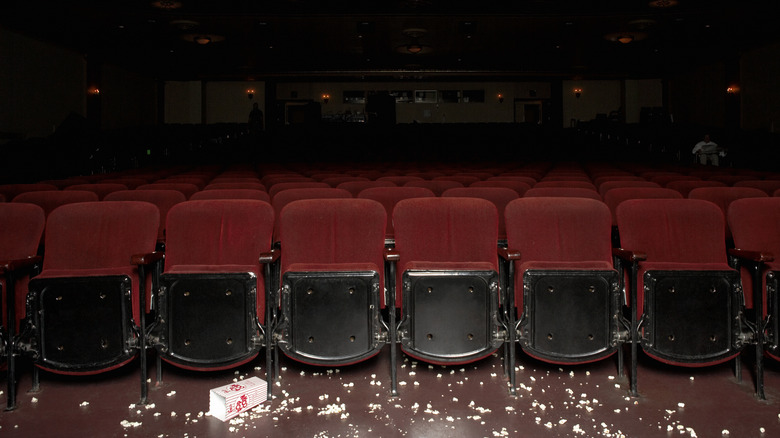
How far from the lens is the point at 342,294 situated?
2527mm

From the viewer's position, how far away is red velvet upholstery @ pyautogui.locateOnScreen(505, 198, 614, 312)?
2.82 meters

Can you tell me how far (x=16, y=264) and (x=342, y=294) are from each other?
4.67 ft

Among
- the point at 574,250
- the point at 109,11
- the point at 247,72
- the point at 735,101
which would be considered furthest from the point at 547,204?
the point at 247,72

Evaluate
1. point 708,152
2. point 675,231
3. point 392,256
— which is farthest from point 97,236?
point 708,152

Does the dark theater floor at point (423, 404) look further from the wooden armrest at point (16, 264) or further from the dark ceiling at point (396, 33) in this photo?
the dark ceiling at point (396, 33)

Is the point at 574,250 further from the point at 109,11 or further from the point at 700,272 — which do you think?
the point at 109,11

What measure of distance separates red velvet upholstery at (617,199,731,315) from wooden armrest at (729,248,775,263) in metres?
0.18

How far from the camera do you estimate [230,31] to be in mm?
12914

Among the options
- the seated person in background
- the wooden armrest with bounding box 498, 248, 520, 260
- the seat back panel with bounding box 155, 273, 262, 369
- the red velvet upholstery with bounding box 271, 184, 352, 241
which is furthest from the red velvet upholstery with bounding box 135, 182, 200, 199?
the seated person in background

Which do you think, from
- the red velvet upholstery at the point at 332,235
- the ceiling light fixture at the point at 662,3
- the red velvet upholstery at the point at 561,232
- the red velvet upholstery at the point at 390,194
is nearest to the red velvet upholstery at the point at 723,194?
the red velvet upholstery at the point at 561,232

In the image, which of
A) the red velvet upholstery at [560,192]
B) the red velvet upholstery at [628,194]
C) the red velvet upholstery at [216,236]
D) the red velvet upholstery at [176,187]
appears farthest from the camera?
the red velvet upholstery at [176,187]

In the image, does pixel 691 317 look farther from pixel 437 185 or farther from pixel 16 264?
pixel 16 264

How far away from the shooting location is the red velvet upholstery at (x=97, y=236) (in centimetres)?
277

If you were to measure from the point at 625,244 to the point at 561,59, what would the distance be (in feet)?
51.1
